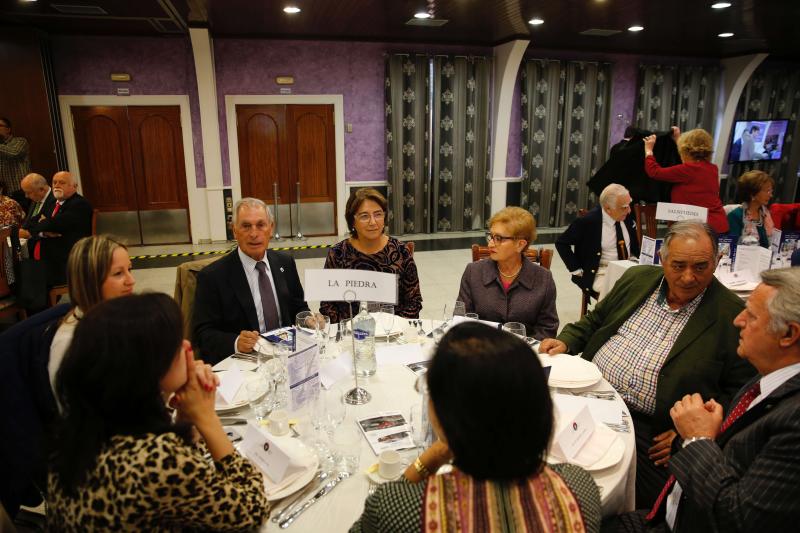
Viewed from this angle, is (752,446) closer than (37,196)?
Yes

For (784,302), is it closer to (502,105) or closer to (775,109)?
(502,105)

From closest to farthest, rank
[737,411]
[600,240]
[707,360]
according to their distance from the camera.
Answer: [737,411] < [707,360] < [600,240]

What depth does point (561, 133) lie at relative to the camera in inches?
351

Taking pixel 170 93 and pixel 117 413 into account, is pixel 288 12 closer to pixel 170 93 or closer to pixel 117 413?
pixel 170 93

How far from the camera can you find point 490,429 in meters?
0.93

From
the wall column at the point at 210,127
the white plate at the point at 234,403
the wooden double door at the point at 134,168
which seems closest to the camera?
the white plate at the point at 234,403

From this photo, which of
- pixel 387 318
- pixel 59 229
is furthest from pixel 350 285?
pixel 59 229

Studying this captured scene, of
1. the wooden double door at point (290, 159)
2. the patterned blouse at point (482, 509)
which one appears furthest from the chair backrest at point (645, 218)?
the wooden double door at point (290, 159)

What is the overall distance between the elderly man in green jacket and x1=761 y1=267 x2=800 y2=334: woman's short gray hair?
2.02ft

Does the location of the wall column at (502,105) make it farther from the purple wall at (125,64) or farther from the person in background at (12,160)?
the person in background at (12,160)

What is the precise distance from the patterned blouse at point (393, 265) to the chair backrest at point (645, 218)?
2.61 m

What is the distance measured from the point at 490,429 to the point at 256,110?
781 centimetres

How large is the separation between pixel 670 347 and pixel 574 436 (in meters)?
0.88

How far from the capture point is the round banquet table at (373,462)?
130 cm
